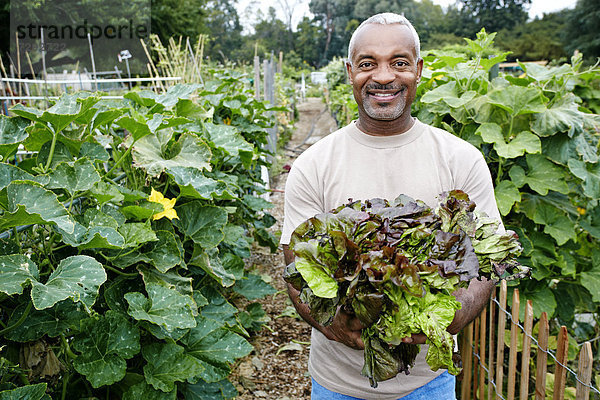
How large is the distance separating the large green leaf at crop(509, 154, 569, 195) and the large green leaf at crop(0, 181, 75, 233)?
7.05ft

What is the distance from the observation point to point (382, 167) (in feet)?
5.78

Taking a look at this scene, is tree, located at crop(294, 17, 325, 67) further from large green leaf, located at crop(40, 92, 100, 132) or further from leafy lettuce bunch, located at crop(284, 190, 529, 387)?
leafy lettuce bunch, located at crop(284, 190, 529, 387)

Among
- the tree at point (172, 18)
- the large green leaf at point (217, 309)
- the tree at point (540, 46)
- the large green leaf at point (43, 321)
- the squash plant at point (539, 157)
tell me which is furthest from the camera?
the tree at point (540, 46)

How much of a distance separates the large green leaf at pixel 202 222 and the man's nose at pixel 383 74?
1.02 m

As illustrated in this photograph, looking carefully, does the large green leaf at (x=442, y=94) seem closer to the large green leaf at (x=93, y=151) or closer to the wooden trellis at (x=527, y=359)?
the wooden trellis at (x=527, y=359)

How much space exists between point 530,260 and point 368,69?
1.62 metres

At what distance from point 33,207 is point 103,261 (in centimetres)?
56

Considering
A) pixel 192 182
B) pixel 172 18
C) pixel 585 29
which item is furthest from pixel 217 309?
pixel 585 29

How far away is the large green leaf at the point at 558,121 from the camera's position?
263 centimetres

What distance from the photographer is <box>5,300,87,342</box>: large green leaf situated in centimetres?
153

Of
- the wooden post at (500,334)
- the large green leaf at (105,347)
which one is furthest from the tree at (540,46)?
the large green leaf at (105,347)

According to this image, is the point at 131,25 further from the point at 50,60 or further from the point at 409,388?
the point at 409,388

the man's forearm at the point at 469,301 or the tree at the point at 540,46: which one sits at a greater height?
the man's forearm at the point at 469,301

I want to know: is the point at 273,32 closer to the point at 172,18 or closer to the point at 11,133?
the point at 172,18
